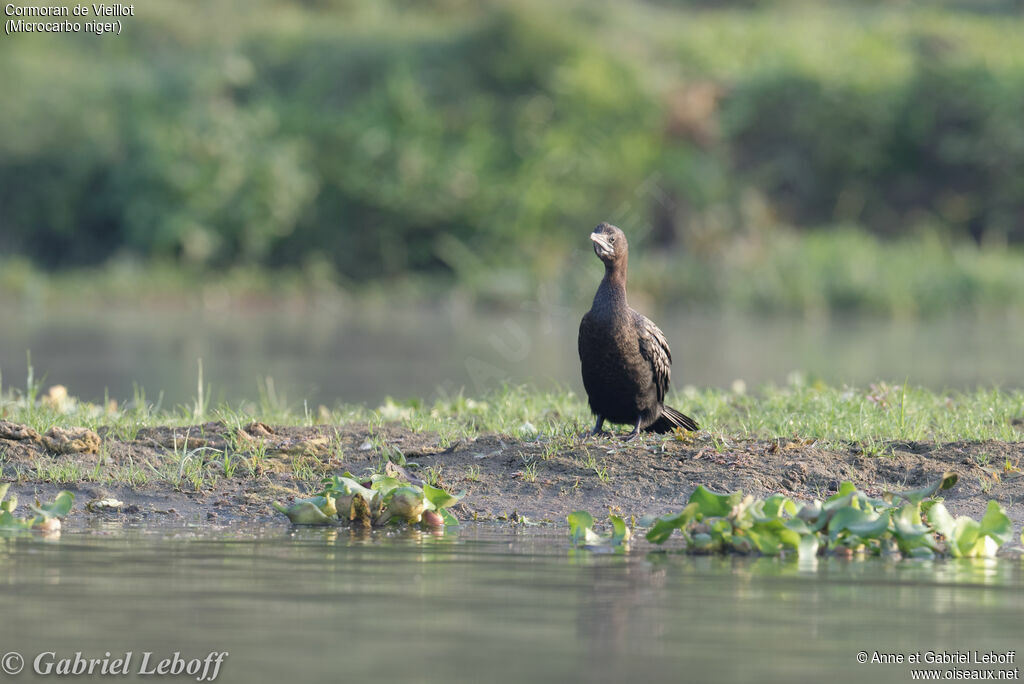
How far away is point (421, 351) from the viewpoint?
69.1ft

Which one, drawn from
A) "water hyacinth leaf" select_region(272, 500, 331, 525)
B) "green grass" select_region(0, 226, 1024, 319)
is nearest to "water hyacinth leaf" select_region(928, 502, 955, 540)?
"water hyacinth leaf" select_region(272, 500, 331, 525)

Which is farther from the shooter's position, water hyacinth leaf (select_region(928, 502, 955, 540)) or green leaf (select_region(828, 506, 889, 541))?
water hyacinth leaf (select_region(928, 502, 955, 540))

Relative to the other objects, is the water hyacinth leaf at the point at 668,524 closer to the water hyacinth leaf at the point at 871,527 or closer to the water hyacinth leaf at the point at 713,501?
the water hyacinth leaf at the point at 713,501

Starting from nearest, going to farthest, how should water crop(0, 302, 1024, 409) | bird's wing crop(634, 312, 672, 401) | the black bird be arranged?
the black bird → bird's wing crop(634, 312, 672, 401) → water crop(0, 302, 1024, 409)

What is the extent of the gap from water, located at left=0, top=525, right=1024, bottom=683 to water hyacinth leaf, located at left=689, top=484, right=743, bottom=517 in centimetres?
25

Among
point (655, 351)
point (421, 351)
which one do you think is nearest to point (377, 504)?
point (655, 351)

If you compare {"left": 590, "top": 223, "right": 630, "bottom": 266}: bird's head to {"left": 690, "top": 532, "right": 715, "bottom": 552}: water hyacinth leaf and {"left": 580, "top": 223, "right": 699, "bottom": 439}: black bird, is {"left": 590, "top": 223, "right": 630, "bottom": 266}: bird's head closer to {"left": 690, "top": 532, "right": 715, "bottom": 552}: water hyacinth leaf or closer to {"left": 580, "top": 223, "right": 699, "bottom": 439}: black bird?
{"left": 580, "top": 223, "right": 699, "bottom": 439}: black bird

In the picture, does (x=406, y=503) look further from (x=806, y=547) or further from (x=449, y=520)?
(x=806, y=547)

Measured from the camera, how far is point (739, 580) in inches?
249

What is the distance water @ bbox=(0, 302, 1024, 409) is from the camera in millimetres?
16047

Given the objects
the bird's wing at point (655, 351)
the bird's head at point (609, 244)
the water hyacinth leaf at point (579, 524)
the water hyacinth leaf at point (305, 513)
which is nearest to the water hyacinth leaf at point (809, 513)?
the water hyacinth leaf at point (579, 524)

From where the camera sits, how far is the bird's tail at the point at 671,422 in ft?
29.8

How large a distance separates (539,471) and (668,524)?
4.87 feet

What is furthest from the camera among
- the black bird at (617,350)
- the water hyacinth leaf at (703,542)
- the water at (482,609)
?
the black bird at (617,350)
